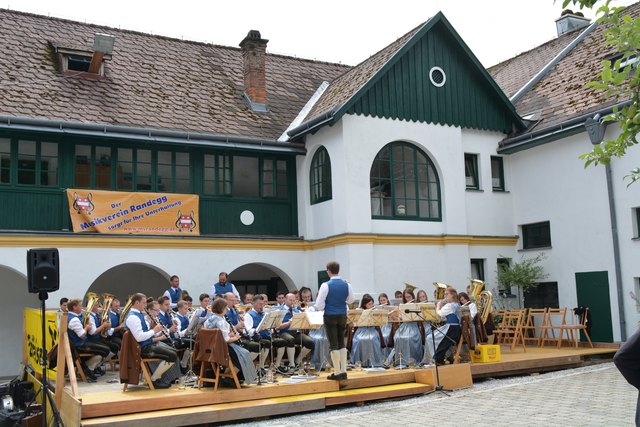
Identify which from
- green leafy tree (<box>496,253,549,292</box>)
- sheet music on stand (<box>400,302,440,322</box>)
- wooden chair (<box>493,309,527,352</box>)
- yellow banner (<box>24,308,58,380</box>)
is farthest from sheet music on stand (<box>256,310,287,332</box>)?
green leafy tree (<box>496,253,549,292</box>)

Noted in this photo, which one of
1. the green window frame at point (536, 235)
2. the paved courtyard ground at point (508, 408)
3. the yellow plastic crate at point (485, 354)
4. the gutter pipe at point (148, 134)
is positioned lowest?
the paved courtyard ground at point (508, 408)

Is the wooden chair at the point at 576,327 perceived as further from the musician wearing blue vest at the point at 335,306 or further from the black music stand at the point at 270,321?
the black music stand at the point at 270,321

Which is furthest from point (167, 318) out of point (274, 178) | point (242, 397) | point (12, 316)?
point (274, 178)

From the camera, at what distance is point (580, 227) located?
60.7 feet

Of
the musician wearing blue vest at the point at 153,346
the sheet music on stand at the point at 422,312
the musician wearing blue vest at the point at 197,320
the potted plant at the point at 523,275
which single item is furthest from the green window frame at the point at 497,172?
the musician wearing blue vest at the point at 153,346

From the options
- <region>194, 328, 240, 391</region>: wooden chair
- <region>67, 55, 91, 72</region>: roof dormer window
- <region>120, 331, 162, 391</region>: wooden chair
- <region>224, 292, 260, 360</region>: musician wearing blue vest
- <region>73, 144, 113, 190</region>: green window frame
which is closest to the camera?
<region>194, 328, 240, 391</region>: wooden chair

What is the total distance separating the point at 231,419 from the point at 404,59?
12.1m

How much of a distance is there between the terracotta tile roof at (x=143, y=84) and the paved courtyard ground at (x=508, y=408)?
32.6 ft

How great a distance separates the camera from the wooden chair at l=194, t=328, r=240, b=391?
10.9 metres

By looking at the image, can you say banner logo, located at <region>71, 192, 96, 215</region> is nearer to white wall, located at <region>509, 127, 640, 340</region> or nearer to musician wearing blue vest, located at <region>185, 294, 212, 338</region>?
musician wearing blue vest, located at <region>185, 294, 212, 338</region>

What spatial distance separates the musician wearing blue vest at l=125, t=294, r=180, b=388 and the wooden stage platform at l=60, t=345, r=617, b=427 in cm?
34

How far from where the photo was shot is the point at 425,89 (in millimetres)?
19703

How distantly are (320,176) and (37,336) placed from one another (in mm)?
8966

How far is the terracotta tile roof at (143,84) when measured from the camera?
17.7 metres
